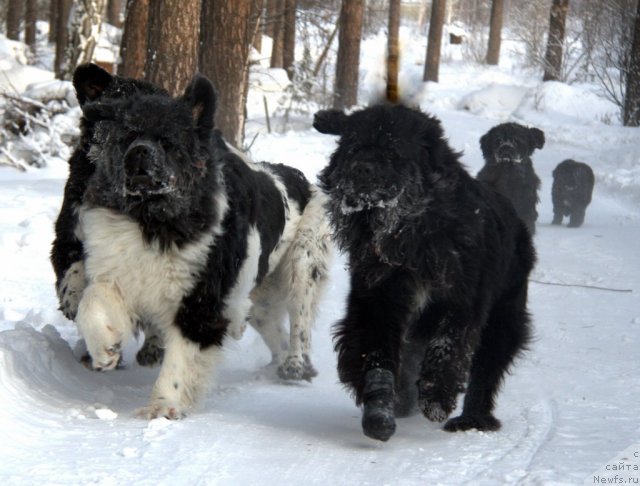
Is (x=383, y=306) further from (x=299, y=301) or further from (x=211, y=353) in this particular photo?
(x=299, y=301)

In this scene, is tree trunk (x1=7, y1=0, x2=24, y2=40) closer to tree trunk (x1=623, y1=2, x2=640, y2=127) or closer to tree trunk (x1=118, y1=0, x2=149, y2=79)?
tree trunk (x1=623, y1=2, x2=640, y2=127)

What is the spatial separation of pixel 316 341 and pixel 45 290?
260cm

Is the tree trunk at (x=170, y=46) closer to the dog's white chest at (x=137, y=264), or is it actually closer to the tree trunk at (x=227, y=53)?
the tree trunk at (x=227, y=53)

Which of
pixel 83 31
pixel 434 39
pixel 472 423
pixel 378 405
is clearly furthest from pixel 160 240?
pixel 434 39

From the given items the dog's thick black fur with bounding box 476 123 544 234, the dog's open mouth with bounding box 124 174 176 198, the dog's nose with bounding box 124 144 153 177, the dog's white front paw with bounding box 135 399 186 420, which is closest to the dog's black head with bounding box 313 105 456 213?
the dog's open mouth with bounding box 124 174 176 198

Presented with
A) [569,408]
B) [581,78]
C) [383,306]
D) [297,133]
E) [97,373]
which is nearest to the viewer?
[383,306]

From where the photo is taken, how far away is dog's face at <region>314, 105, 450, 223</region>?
5273 millimetres

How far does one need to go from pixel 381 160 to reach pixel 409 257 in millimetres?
574

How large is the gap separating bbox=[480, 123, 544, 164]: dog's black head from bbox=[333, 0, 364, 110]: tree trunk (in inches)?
554

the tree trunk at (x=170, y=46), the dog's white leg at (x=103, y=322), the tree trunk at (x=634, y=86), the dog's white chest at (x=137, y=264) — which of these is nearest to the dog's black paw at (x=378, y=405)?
the dog's white chest at (x=137, y=264)

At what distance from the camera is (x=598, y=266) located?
12352mm

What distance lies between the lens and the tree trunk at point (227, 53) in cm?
1217

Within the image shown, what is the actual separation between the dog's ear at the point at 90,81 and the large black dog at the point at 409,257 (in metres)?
1.71

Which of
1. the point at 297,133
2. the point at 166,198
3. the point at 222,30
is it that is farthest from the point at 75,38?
the point at 166,198
